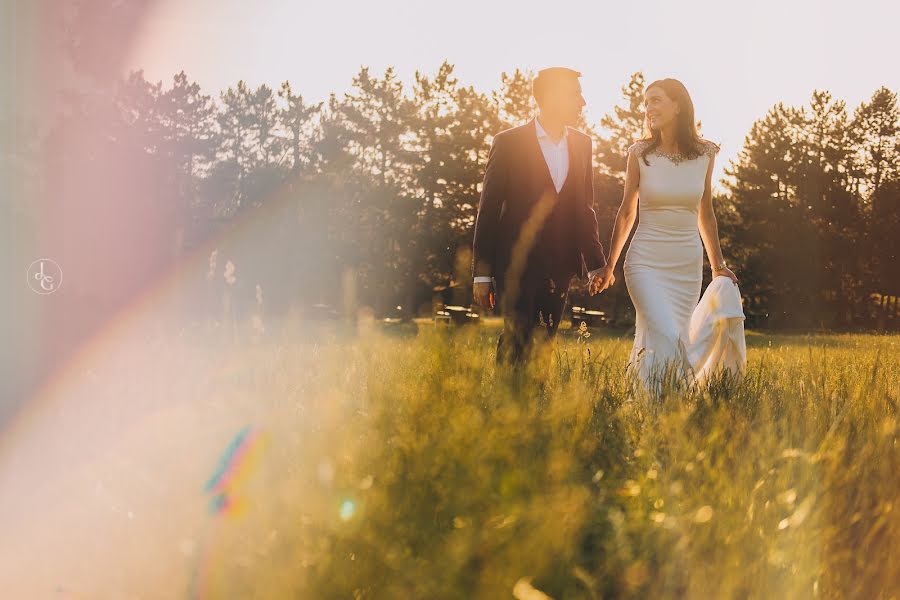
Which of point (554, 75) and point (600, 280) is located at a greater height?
point (554, 75)

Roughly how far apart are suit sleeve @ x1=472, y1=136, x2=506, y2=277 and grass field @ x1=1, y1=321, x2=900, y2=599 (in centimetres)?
238

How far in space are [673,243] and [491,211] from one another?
1746 mm

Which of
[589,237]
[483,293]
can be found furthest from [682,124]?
Result: [483,293]

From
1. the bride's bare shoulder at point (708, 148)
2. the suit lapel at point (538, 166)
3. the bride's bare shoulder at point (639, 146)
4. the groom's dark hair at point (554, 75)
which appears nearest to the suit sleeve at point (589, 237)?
the suit lapel at point (538, 166)

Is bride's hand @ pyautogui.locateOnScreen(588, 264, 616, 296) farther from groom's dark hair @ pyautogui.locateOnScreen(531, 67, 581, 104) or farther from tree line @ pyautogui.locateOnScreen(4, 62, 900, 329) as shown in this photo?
tree line @ pyautogui.locateOnScreen(4, 62, 900, 329)

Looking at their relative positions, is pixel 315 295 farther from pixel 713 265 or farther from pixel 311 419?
pixel 311 419

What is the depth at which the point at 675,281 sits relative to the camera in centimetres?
716

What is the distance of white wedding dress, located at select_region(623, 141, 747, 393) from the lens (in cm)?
687

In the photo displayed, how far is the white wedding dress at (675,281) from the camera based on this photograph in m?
6.87

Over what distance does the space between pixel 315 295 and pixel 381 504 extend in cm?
4127

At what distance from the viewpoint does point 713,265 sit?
7234mm

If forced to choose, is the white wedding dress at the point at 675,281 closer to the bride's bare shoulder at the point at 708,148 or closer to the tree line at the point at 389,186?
the bride's bare shoulder at the point at 708,148

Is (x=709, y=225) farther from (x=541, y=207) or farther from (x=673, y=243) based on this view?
(x=541, y=207)

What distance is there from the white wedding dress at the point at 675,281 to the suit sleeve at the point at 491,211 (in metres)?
1.24
